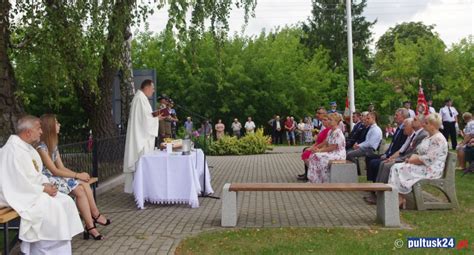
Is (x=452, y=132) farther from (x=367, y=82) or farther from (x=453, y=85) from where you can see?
(x=367, y=82)

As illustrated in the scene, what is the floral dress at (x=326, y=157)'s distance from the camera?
10.6 meters

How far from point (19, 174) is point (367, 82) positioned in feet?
138

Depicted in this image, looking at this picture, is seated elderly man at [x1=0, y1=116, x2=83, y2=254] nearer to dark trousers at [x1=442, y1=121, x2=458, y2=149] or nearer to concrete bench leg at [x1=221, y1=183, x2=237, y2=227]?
concrete bench leg at [x1=221, y1=183, x2=237, y2=227]

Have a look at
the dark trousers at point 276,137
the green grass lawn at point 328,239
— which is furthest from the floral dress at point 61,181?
the dark trousers at point 276,137

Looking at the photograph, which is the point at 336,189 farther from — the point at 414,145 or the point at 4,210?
the point at 4,210

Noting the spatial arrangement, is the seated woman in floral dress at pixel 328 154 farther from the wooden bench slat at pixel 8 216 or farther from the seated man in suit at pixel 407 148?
the wooden bench slat at pixel 8 216

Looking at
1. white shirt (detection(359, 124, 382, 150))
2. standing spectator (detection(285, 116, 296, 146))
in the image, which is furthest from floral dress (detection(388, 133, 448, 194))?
standing spectator (detection(285, 116, 296, 146))

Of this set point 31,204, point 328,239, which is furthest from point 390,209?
point 31,204

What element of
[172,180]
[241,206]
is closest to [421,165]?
[241,206]

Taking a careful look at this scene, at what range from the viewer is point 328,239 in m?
6.41

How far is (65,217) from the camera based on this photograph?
224 inches

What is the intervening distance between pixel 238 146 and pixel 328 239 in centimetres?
1672

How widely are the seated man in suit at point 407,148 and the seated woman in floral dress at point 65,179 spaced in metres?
4.49

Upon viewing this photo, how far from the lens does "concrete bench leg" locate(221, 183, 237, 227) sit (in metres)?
7.23
